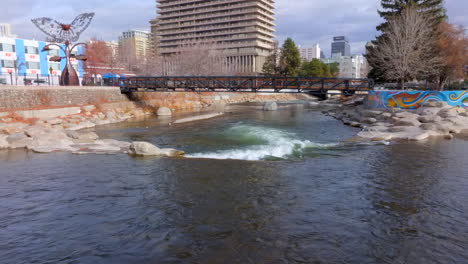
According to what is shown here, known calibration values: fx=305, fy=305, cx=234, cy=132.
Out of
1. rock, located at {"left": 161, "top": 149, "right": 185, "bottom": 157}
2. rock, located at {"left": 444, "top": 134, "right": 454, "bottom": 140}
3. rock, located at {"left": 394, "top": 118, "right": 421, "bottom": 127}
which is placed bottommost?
rock, located at {"left": 161, "top": 149, "right": 185, "bottom": 157}

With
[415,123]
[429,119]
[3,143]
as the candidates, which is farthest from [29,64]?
[429,119]

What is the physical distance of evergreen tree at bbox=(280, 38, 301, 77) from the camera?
8475cm

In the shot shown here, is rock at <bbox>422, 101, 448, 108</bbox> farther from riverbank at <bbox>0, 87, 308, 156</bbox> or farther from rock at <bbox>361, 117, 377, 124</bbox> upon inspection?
riverbank at <bbox>0, 87, 308, 156</bbox>

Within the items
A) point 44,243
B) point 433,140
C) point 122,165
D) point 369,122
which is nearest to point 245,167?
point 122,165

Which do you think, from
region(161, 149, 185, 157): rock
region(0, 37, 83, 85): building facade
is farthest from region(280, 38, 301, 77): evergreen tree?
region(161, 149, 185, 157): rock

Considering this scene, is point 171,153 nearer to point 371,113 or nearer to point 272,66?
point 371,113

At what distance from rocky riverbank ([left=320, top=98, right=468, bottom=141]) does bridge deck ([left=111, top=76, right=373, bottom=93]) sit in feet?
17.5

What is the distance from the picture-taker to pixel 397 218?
30.8 feet

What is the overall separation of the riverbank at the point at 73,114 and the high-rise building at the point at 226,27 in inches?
3189

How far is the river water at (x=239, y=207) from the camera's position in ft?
25.3

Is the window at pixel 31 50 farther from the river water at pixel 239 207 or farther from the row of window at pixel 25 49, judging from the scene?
the river water at pixel 239 207

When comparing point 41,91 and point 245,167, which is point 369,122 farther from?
point 41,91

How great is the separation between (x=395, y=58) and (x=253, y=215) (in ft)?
122

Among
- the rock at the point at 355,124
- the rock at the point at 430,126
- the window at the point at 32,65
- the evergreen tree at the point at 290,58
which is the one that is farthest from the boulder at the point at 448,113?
the window at the point at 32,65
